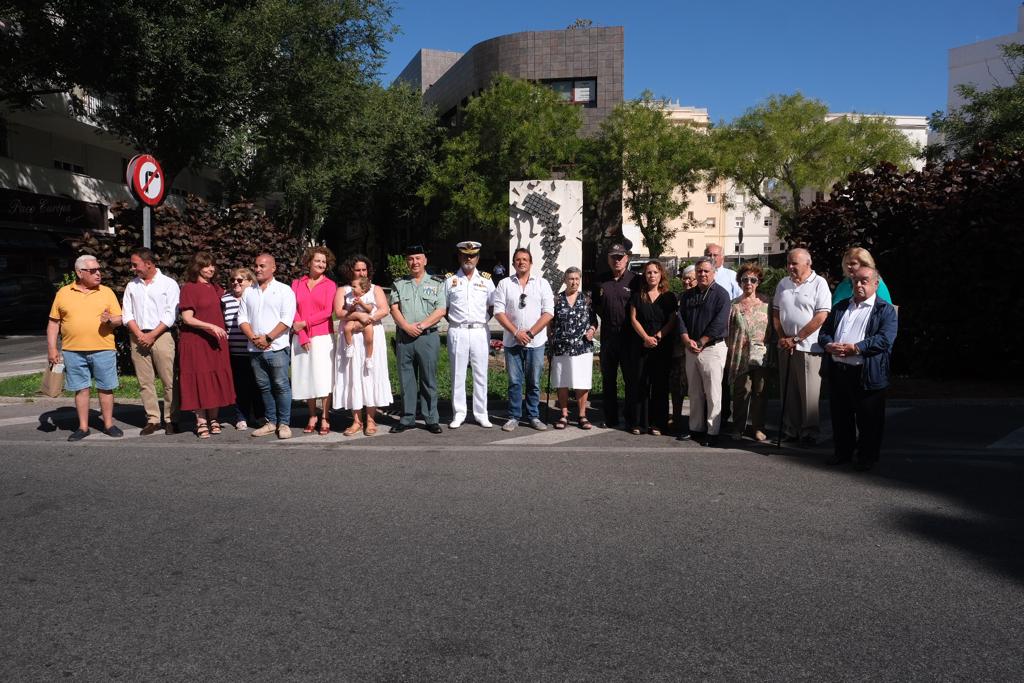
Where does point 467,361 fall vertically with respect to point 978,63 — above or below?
below

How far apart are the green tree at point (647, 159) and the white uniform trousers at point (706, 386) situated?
32.1 metres

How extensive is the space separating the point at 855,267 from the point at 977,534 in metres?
2.57

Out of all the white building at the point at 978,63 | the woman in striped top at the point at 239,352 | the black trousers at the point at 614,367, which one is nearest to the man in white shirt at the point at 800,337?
the black trousers at the point at 614,367

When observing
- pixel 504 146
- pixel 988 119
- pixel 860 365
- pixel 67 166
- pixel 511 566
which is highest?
pixel 504 146

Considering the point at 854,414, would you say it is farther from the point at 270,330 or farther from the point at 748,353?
the point at 270,330

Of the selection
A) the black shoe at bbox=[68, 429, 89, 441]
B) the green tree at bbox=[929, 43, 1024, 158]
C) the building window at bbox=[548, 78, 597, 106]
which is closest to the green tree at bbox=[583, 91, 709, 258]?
the building window at bbox=[548, 78, 597, 106]

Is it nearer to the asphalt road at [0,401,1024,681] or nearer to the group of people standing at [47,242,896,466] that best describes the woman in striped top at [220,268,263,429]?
the group of people standing at [47,242,896,466]

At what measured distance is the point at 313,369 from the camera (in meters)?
8.20

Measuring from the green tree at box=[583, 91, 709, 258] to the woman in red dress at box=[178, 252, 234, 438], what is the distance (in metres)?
32.7

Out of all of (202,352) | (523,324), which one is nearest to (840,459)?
(523,324)

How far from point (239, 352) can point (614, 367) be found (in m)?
3.98

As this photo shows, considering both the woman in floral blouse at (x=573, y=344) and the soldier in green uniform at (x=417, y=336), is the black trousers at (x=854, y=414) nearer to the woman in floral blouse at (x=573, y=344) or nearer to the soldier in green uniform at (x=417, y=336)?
the woman in floral blouse at (x=573, y=344)

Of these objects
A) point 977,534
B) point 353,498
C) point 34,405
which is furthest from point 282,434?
point 977,534

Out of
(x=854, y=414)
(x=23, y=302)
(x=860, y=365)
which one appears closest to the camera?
(x=860, y=365)
